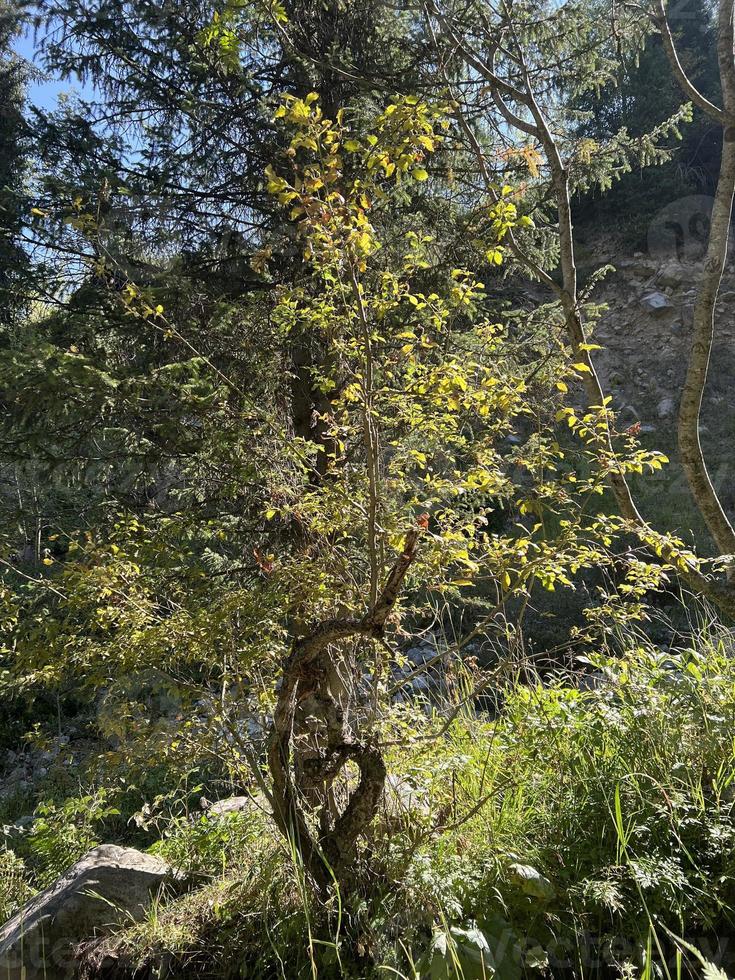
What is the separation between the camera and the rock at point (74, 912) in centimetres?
247

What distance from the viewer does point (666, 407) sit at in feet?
39.7

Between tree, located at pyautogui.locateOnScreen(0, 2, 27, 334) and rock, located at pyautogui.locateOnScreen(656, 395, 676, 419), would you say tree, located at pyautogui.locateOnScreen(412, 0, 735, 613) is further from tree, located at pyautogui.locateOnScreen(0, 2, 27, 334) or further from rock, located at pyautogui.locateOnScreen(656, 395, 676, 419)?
rock, located at pyautogui.locateOnScreen(656, 395, 676, 419)

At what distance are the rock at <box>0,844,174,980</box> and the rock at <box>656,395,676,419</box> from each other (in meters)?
11.2

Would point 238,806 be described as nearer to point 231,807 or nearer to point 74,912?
point 231,807

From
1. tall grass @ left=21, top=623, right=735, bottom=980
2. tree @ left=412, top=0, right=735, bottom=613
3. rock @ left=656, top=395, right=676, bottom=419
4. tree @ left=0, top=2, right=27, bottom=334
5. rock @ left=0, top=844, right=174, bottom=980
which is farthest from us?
→ rock @ left=656, top=395, right=676, bottom=419

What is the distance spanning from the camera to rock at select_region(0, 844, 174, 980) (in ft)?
8.10

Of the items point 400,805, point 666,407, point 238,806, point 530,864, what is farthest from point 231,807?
point 666,407

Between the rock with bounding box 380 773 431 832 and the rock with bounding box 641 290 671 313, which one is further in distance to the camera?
the rock with bounding box 641 290 671 313

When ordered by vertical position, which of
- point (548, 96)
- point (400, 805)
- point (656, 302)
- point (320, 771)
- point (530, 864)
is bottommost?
point (530, 864)

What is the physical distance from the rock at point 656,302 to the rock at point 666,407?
1.88 metres

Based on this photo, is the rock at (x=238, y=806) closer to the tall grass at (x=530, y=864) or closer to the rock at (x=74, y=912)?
the tall grass at (x=530, y=864)

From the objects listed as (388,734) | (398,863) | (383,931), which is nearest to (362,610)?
(388,734)

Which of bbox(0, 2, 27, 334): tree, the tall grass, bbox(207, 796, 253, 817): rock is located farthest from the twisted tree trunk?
bbox(0, 2, 27, 334): tree

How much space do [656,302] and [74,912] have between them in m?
13.2
